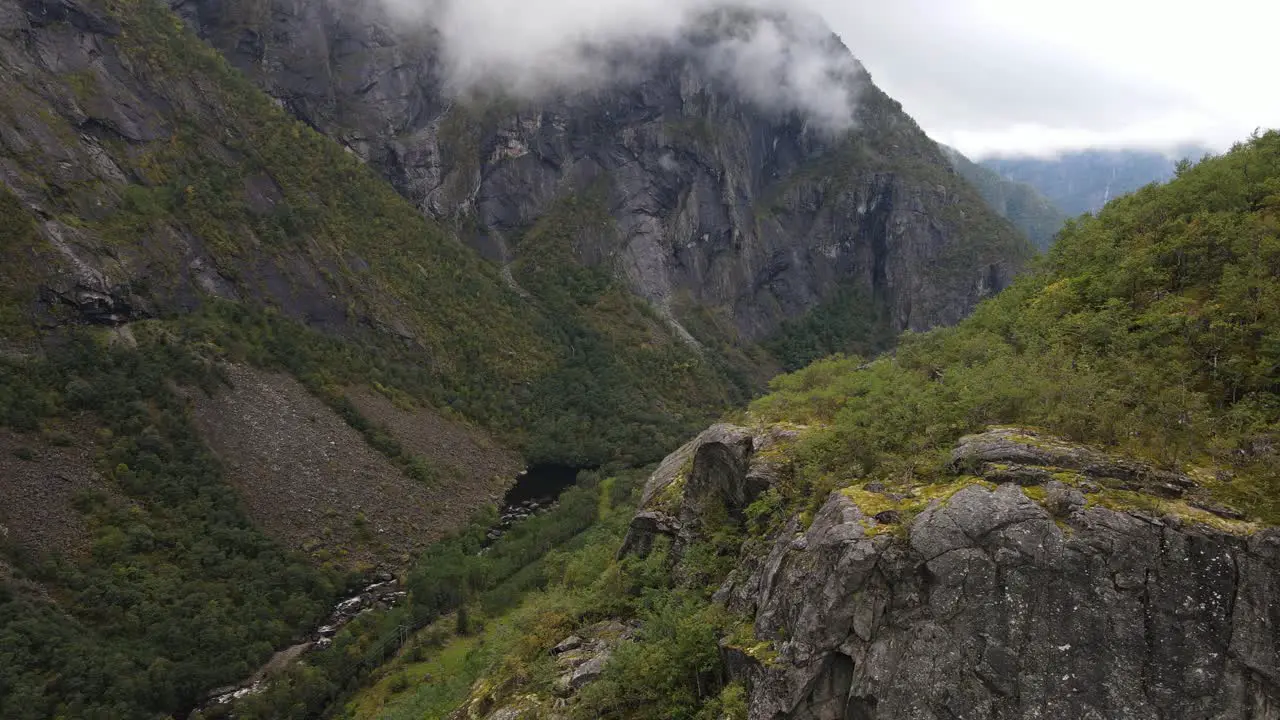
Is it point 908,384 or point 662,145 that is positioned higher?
point 662,145

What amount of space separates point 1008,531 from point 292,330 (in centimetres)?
10854

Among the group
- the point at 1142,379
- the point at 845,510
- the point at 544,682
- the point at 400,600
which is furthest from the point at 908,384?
the point at 400,600

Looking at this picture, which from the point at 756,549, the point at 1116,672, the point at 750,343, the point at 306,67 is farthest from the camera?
the point at 750,343

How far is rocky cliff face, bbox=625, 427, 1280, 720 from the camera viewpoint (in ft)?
35.1

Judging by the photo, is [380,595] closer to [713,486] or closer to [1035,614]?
[713,486]

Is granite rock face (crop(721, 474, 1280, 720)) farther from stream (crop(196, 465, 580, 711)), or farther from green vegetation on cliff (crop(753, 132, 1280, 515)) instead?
stream (crop(196, 465, 580, 711))

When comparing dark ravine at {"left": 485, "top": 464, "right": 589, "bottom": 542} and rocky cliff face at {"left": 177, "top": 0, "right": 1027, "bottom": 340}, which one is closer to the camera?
dark ravine at {"left": 485, "top": 464, "right": 589, "bottom": 542}

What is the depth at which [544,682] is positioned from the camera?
64.6 ft

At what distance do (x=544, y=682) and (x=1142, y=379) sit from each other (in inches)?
679

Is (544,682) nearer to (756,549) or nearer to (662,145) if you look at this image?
(756,549)

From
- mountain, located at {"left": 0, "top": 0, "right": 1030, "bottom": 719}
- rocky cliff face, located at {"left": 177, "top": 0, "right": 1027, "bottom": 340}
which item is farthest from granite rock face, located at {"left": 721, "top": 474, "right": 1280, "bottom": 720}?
rocky cliff face, located at {"left": 177, "top": 0, "right": 1027, "bottom": 340}

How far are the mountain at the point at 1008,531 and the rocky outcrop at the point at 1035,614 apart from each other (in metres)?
0.04

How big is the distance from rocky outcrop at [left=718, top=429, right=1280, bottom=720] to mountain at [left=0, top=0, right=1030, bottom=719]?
5350 centimetres

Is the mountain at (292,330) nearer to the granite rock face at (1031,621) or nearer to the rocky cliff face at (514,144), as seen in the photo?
the rocky cliff face at (514,144)
